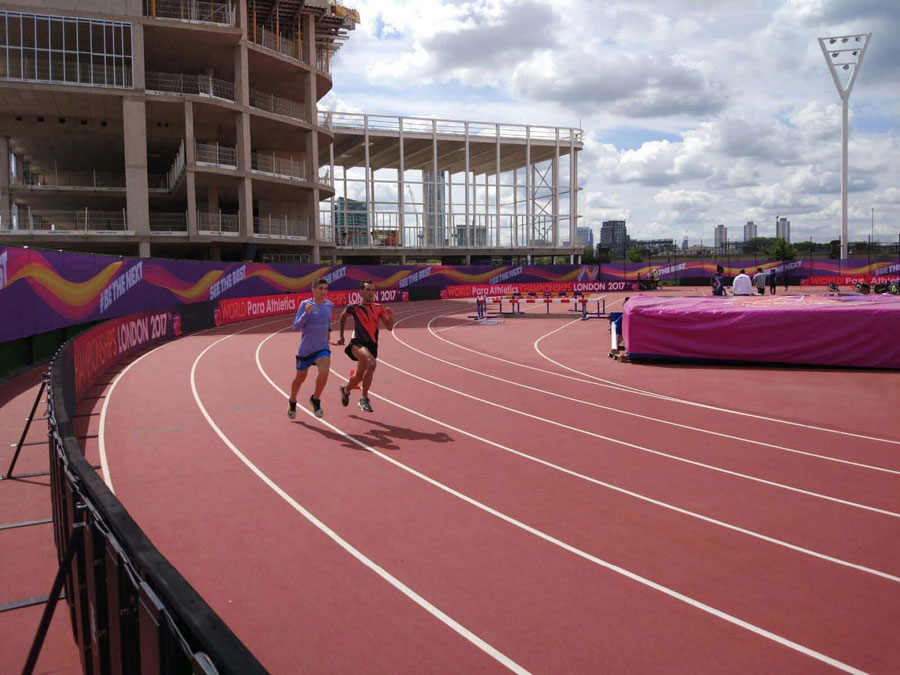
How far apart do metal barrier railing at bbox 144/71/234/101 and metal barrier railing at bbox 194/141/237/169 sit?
9.52 ft

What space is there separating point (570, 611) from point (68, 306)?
52.2 ft

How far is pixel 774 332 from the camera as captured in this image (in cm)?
1619

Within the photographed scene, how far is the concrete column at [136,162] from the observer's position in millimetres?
36438

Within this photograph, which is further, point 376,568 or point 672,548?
point 672,548

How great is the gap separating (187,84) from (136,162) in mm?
7257

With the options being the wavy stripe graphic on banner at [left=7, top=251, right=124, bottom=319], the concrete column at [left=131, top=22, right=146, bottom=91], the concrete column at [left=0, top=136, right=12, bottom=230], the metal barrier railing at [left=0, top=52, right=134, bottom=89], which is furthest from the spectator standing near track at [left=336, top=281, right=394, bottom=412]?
the concrete column at [left=0, top=136, right=12, bottom=230]

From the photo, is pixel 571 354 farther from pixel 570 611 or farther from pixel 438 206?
pixel 438 206

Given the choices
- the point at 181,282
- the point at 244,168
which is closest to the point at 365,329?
the point at 181,282

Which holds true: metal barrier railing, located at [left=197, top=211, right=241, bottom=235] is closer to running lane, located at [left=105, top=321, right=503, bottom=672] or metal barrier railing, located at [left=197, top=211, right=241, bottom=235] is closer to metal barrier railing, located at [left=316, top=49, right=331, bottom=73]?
metal barrier railing, located at [left=316, top=49, right=331, bottom=73]

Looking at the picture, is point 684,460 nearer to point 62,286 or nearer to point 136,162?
point 62,286

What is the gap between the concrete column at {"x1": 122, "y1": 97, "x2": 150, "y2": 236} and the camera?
1435 inches

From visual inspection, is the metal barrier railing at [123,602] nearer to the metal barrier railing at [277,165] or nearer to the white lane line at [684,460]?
the white lane line at [684,460]

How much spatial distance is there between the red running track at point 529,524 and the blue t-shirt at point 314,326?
4.16ft

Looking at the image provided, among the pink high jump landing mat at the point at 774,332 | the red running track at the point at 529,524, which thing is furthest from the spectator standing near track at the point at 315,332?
the pink high jump landing mat at the point at 774,332
